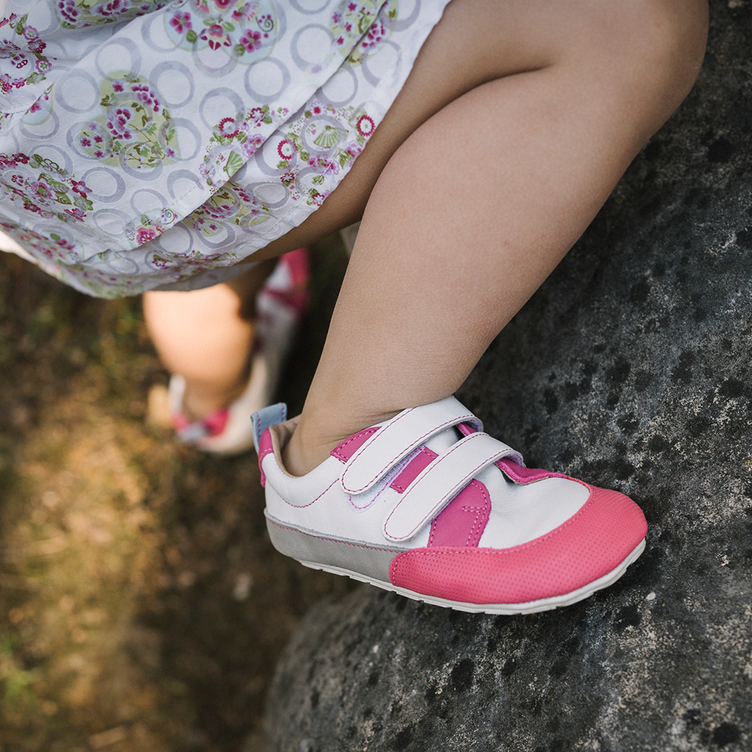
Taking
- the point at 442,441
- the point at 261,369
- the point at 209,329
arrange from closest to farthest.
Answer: the point at 442,441 → the point at 209,329 → the point at 261,369

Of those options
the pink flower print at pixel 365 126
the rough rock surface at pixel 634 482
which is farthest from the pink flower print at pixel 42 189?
the rough rock surface at pixel 634 482

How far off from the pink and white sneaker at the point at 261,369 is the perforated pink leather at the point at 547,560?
3.22 feet

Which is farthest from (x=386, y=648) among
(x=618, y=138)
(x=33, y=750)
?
(x=33, y=750)

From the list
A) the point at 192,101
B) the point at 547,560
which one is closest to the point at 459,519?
the point at 547,560

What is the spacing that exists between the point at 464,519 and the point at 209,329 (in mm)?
908

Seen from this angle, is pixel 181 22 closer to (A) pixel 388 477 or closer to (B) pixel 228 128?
(B) pixel 228 128

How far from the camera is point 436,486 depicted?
0.78 metres

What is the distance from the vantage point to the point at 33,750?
159cm

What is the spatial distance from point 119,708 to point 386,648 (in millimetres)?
988

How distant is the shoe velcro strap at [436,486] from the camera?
0.77m

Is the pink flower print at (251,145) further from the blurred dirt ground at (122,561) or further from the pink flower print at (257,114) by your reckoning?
the blurred dirt ground at (122,561)

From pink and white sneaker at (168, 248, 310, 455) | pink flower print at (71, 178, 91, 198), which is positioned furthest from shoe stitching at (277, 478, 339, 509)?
pink and white sneaker at (168, 248, 310, 455)

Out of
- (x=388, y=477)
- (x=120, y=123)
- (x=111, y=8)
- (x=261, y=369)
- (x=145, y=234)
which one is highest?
(x=111, y=8)

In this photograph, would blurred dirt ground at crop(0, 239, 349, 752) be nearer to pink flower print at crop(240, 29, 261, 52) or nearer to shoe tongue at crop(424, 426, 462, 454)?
shoe tongue at crop(424, 426, 462, 454)
